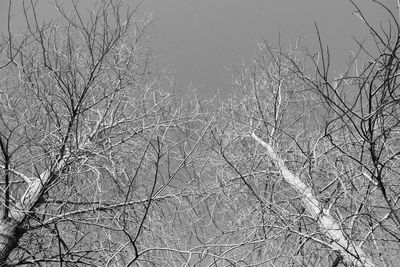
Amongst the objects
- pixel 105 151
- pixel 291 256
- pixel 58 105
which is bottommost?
pixel 291 256

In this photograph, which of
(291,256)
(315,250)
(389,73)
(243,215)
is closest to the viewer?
(389,73)

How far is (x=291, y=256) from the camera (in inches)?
115

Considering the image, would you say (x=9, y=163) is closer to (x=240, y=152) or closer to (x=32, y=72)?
(x=32, y=72)

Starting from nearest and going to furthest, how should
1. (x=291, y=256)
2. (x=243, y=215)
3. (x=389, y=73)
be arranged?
(x=389, y=73), (x=291, y=256), (x=243, y=215)

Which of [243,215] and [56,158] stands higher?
[56,158]

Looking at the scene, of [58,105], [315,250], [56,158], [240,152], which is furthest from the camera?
[240,152]

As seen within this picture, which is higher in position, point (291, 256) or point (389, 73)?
point (389, 73)

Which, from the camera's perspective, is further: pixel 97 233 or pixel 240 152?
pixel 240 152

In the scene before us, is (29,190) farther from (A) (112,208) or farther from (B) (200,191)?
(B) (200,191)

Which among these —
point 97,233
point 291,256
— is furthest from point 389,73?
point 97,233

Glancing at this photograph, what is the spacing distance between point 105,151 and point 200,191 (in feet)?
2.97

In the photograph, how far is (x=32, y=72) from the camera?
156 inches

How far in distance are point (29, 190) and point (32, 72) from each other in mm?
1068

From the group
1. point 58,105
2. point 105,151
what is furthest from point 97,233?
point 58,105
